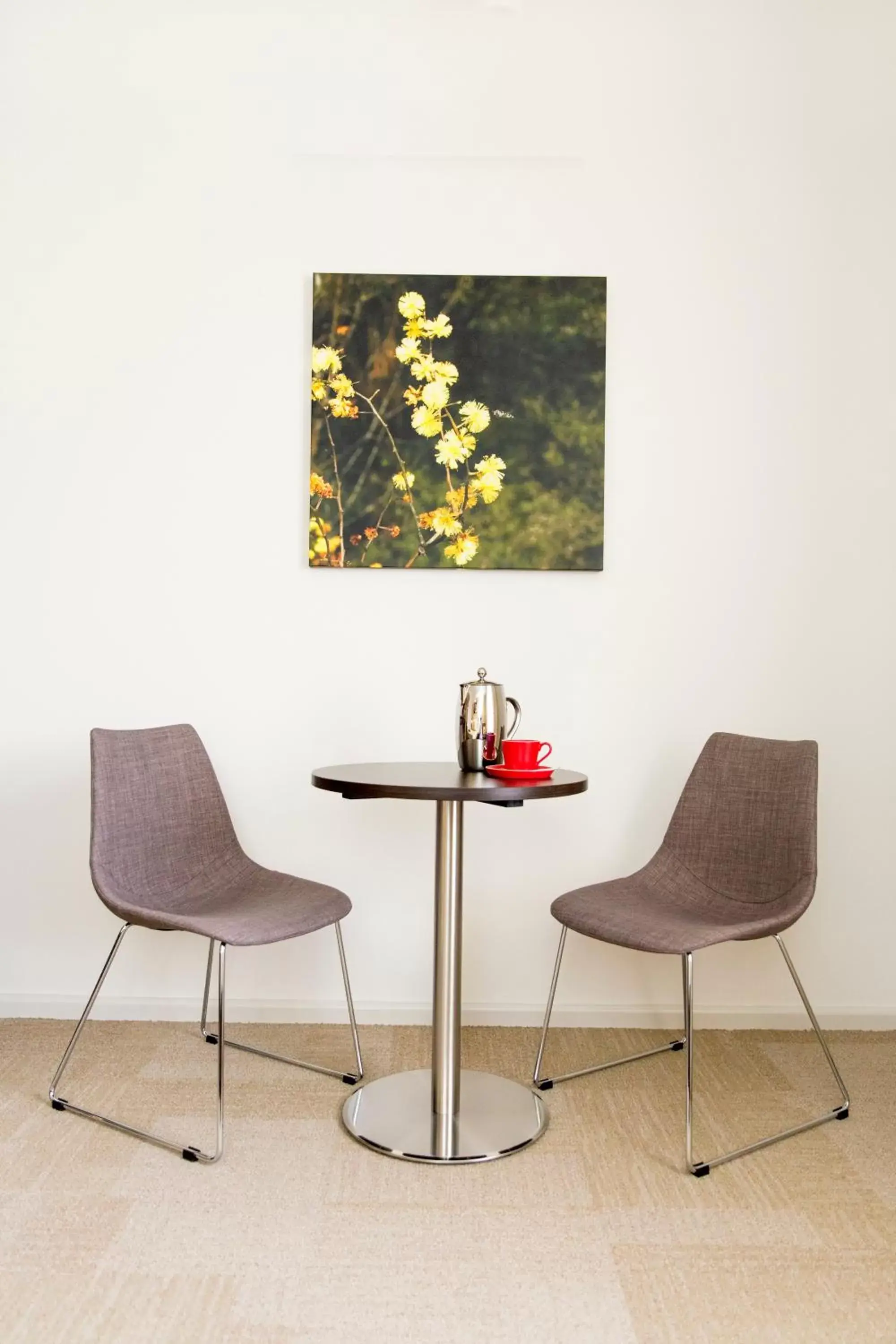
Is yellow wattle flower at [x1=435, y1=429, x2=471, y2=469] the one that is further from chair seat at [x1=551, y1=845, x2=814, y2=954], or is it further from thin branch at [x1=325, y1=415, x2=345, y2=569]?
chair seat at [x1=551, y1=845, x2=814, y2=954]

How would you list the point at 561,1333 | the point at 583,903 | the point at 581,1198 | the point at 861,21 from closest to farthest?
the point at 561,1333
the point at 581,1198
the point at 583,903
the point at 861,21

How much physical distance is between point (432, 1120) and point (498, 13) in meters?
2.98

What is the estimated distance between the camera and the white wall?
3066 millimetres

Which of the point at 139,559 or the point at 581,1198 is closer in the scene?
the point at 581,1198

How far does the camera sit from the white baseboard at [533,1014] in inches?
121

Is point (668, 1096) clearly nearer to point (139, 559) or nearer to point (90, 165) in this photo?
point (139, 559)

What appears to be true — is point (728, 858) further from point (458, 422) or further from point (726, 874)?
point (458, 422)

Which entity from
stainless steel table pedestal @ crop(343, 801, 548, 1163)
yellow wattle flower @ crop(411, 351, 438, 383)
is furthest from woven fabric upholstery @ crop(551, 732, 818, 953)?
yellow wattle flower @ crop(411, 351, 438, 383)

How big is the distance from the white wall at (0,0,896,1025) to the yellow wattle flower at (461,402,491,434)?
0.36 meters

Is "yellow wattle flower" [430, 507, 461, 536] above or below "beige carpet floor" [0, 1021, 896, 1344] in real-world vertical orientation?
above

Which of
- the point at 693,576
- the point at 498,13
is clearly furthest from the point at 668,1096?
the point at 498,13

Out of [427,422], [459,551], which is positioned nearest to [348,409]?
[427,422]

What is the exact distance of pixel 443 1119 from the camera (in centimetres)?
234

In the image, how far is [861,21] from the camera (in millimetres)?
3049
